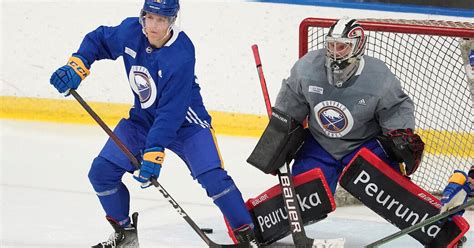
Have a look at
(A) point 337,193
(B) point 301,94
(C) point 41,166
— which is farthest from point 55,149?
(B) point 301,94

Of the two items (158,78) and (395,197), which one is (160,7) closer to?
(158,78)

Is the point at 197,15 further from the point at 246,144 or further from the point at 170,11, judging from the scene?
the point at 170,11

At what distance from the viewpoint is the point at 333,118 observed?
3787 millimetres

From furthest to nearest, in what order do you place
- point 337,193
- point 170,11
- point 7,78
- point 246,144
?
point 7,78, point 246,144, point 337,193, point 170,11

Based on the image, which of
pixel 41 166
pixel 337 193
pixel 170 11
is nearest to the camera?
pixel 170 11

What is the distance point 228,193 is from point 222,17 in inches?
78.8

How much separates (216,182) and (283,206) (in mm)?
304

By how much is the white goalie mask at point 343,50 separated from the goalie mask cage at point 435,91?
78 cm

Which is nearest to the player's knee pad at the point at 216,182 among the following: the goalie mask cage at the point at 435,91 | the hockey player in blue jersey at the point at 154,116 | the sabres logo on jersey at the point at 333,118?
the hockey player in blue jersey at the point at 154,116

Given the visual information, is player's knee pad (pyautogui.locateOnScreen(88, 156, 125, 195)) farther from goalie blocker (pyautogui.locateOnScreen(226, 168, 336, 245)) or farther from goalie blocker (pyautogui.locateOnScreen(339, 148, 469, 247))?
goalie blocker (pyautogui.locateOnScreen(339, 148, 469, 247))

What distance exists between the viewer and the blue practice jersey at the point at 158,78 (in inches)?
142

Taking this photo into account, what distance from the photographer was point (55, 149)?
5.33m

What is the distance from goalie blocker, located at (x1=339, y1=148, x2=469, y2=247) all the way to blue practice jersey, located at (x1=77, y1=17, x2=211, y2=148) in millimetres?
556

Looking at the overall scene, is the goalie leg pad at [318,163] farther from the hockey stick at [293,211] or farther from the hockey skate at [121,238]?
the hockey skate at [121,238]
